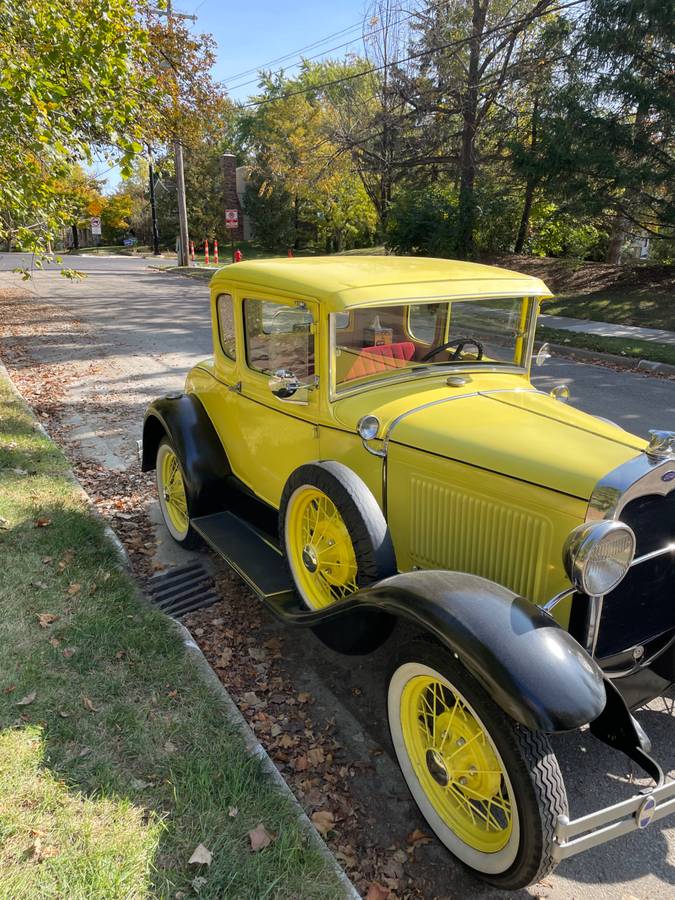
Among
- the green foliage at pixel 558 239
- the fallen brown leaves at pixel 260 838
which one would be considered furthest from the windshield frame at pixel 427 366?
the green foliage at pixel 558 239

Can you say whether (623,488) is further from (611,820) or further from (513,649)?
(611,820)

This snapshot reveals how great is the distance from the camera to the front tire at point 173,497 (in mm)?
4305

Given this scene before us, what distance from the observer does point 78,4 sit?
589 cm

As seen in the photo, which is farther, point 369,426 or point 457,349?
point 457,349

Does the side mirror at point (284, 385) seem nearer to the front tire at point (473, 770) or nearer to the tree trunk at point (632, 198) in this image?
the front tire at point (473, 770)

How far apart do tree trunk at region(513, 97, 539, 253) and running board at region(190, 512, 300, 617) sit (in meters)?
13.7

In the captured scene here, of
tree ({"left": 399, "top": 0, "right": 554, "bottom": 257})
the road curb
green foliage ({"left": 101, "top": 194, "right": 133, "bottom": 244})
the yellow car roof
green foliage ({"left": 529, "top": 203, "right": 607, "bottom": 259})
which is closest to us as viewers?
the yellow car roof

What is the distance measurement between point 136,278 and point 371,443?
2313 centimetres

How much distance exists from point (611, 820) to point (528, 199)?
1896 cm

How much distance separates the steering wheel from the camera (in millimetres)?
3467

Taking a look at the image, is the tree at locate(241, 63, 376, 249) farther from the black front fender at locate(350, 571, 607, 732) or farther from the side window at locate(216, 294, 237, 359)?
the black front fender at locate(350, 571, 607, 732)

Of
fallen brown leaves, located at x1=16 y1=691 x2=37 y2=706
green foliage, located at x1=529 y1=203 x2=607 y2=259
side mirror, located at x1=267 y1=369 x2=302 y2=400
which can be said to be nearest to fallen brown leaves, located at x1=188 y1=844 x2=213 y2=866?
fallen brown leaves, located at x1=16 y1=691 x2=37 y2=706

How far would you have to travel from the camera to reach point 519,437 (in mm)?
2641

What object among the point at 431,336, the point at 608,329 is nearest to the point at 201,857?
the point at 431,336
